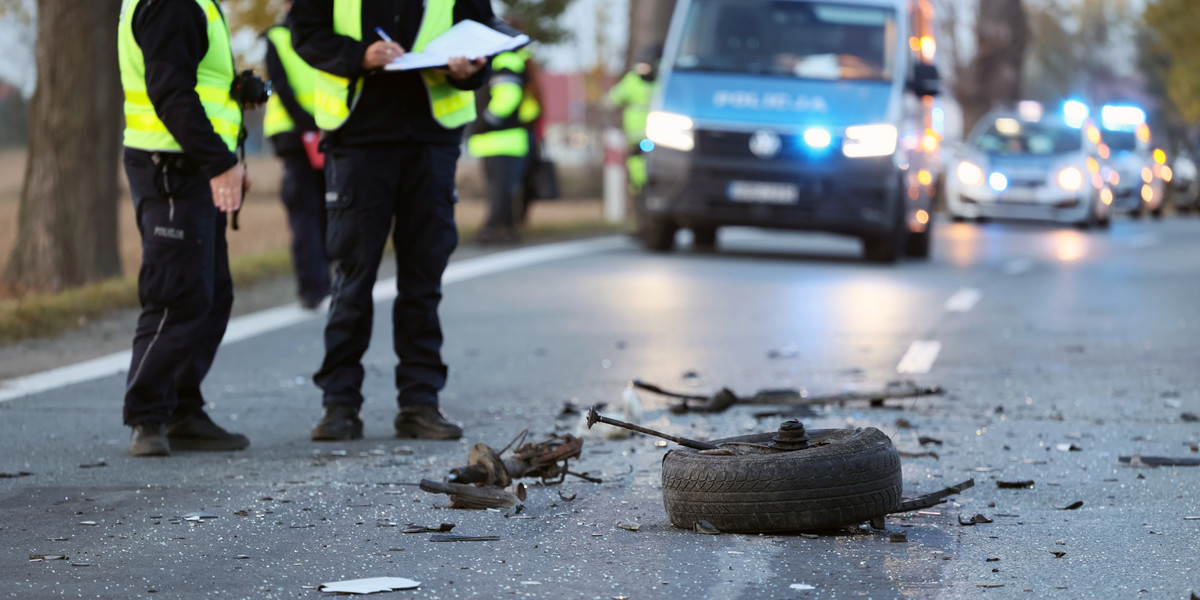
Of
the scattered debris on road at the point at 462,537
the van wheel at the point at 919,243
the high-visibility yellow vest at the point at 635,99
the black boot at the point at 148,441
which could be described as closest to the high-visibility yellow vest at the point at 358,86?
the black boot at the point at 148,441

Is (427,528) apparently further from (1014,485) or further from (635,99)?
(635,99)

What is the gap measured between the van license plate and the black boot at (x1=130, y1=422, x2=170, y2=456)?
403 inches

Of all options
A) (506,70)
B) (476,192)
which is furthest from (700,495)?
(476,192)

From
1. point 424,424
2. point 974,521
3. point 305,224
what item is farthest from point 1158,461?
point 305,224

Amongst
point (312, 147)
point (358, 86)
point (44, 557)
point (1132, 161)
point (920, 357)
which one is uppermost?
point (358, 86)

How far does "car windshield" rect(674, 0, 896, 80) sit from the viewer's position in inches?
647

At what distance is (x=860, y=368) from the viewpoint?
8984mm

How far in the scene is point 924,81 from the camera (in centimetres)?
1662

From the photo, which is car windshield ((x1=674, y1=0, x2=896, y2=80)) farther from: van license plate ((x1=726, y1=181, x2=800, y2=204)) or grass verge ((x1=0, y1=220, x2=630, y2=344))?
grass verge ((x1=0, y1=220, x2=630, y2=344))

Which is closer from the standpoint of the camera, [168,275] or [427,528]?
[427,528]

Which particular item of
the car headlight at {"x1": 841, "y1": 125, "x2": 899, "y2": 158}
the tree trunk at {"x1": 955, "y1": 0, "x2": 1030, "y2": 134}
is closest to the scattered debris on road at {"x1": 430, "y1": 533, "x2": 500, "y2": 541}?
the car headlight at {"x1": 841, "y1": 125, "x2": 899, "y2": 158}

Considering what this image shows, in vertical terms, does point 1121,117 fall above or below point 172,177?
below

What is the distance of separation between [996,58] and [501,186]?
24.5 meters

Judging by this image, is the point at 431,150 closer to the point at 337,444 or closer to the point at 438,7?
the point at 438,7
